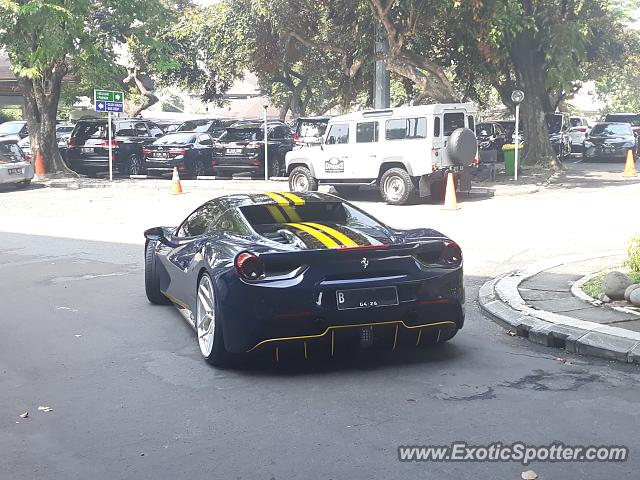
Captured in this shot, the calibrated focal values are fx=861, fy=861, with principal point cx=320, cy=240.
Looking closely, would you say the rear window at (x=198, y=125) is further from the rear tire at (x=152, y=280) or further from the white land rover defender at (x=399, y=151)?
the rear tire at (x=152, y=280)

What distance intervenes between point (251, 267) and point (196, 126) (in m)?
24.3

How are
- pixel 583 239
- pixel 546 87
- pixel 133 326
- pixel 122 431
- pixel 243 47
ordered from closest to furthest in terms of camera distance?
1. pixel 122 431
2. pixel 133 326
3. pixel 583 239
4. pixel 546 87
5. pixel 243 47

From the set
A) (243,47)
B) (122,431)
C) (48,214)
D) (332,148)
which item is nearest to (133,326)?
(122,431)

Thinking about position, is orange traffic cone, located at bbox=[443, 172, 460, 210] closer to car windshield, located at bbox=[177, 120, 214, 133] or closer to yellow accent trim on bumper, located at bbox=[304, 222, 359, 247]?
yellow accent trim on bumper, located at bbox=[304, 222, 359, 247]

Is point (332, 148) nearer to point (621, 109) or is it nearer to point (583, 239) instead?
point (583, 239)

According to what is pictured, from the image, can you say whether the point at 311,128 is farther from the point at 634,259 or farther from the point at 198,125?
the point at 634,259

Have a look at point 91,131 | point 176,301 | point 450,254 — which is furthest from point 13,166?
point 450,254

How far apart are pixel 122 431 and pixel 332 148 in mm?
15837

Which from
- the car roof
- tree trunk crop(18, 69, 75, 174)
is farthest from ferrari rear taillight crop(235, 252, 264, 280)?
Answer: tree trunk crop(18, 69, 75, 174)

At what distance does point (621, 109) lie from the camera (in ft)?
242

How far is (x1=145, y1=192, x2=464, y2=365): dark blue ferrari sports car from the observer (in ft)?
19.8

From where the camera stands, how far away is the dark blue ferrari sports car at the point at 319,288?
6.05 m

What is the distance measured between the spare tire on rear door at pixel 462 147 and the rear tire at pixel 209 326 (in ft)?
41.9

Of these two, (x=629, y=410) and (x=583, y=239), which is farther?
(x=583, y=239)
